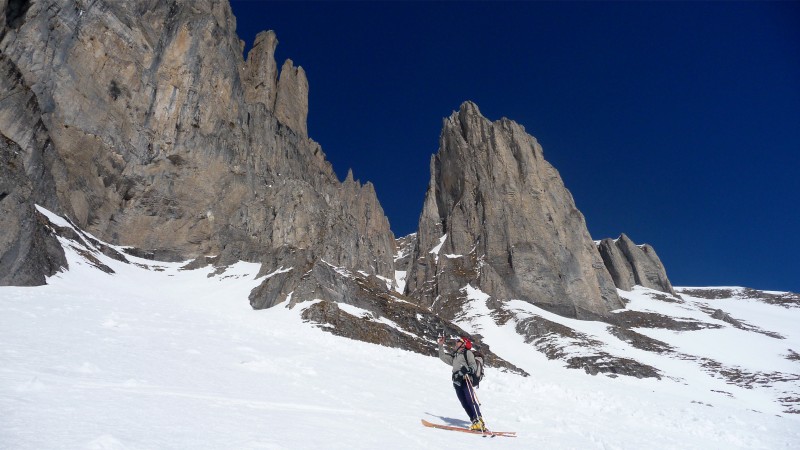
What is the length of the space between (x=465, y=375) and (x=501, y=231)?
7426cm

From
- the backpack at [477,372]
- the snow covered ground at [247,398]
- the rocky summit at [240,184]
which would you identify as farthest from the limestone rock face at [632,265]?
the backpack at [477,372]

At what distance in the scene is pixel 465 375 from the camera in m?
8.89

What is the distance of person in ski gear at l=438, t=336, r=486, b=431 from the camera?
8.48 m

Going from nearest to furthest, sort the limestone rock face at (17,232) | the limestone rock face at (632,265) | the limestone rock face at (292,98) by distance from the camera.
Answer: the limestone rock face at (17,232) → the limestone rock face at (632,265) → the limestone rock face at (292,98)

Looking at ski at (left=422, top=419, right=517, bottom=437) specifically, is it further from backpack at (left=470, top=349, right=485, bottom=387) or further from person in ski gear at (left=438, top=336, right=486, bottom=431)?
backpack at (left=470, top=349, right=485, bottom=387)

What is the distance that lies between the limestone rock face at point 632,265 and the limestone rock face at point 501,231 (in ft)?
57.5

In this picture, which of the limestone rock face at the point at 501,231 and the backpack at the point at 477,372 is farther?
the limestone rock face at the point at 501,231

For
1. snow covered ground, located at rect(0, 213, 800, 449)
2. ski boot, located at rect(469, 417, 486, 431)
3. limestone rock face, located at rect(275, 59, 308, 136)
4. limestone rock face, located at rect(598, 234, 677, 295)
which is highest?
limestone rock face, located at rect(275, 59, 308, 136)

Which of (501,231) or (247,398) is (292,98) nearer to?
(501,231)

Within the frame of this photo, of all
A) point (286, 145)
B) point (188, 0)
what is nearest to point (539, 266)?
point (286, 145)

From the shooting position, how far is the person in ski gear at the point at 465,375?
8.48m

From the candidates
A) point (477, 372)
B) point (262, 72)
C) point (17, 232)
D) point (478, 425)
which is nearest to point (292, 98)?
point (262, 72)

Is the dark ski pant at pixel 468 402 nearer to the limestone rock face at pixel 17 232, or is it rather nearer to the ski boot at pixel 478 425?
the ski boot at pixel 478 425

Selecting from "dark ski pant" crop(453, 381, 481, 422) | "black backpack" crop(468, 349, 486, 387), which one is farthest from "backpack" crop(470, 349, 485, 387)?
"dark ski pant" crop(453, 381, 481, 422)
